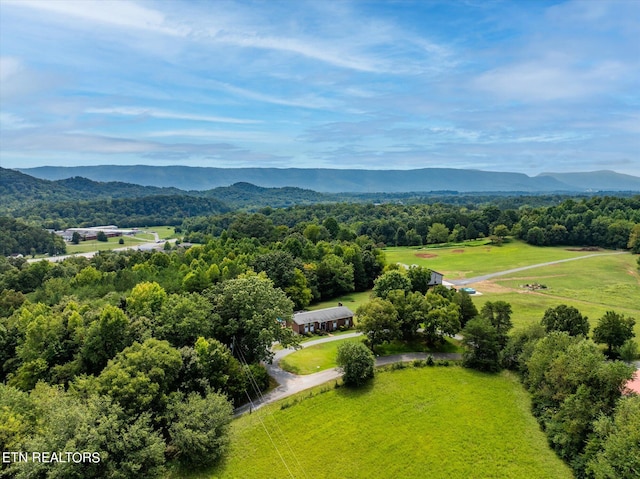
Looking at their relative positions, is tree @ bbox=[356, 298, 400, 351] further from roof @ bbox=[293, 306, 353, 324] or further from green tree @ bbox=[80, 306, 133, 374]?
green tree @ bbox=[80, 306, 133, 374]

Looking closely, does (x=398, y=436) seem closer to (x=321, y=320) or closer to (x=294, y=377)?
(x=294, y=377)

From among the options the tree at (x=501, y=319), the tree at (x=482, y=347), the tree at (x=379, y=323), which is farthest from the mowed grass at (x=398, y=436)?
the tree at (x=501, y=319)

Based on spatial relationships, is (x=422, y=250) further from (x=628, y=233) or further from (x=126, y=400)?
(x=126, y=400)

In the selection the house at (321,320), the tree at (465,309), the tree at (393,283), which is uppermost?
the tree at (393,283)

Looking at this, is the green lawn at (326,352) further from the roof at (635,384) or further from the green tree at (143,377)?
the roof at (635,384)

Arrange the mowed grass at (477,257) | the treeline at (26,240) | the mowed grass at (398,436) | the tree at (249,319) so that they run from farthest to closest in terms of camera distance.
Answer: the treeline at (26,240) < the mowed grass at (477,257) < the tree at (249,319) < the mowed grass at (398,436)

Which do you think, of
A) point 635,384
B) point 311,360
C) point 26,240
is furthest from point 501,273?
point 26,240
